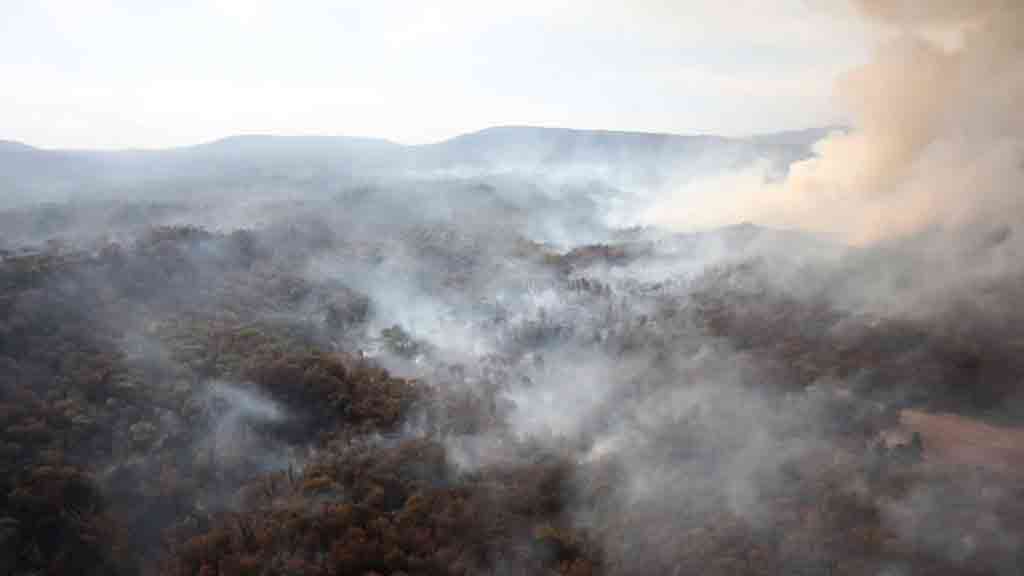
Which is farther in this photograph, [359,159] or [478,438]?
[359,159]

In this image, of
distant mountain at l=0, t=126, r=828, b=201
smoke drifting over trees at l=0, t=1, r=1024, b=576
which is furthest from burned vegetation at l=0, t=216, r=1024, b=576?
distant mountain at l=0, t=126, r=828, b=201

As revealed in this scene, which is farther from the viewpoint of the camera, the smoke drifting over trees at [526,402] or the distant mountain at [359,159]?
the distant mountain at [359,159]

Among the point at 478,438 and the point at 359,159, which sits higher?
the point at 359,159

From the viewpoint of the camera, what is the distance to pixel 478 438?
68.2 feet

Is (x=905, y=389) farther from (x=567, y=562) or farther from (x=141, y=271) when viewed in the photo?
(x=141, y=271)

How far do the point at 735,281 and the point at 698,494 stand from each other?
22.6 meters

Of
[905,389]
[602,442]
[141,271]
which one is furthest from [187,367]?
[905,389]

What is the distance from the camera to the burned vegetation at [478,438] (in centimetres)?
1545

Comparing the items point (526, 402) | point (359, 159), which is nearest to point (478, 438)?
point (526, 402)

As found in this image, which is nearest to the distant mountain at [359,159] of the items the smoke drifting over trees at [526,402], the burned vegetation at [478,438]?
the smoke drifting over trees at [526,402]

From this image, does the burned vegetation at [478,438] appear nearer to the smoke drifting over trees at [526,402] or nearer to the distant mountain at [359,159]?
the smoke drifting over trees at [526,402]

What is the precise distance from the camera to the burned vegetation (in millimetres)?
15445

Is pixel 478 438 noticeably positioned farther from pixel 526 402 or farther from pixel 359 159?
pixel 359 159

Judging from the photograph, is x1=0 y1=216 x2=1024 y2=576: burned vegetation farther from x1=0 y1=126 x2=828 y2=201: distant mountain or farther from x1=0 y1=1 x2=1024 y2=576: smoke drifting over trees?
x1=0 y1=126 x2=828 y2=201: distant mountain
